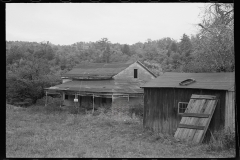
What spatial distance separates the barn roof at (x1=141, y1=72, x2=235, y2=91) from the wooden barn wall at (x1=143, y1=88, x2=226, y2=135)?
274mm

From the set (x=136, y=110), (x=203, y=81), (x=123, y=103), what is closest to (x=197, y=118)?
(x=203, y=81)

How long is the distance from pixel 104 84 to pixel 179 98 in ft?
53.0

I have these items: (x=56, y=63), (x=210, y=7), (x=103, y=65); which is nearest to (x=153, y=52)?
(x=56, y=63)

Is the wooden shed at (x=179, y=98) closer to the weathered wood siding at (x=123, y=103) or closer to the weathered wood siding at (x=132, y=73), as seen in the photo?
the weathered wood siding at (x=123, y=103)

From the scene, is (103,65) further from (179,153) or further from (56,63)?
(56,63)

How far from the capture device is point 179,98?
14.7 metres

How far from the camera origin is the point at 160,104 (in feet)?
51.5

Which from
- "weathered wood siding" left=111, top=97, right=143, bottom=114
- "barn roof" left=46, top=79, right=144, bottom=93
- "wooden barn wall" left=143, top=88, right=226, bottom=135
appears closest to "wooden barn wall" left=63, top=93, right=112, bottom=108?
"weathered wood siding" left=111, top=97, right=143, bottom=114

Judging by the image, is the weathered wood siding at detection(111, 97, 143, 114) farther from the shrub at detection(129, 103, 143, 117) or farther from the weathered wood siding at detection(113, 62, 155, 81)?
the weathered wood siding at detection(113, 62, 155, 81)

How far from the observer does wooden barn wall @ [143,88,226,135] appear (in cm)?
1443

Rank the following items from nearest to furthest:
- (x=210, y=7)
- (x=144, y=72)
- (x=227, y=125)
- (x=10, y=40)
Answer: (x=227, y=125) < (x=210, y=7) < (x=144, y=72) < (x=10, y=40)

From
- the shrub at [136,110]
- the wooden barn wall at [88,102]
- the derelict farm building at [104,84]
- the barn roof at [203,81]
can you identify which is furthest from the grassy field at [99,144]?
the wooden barn wall at [88,102]

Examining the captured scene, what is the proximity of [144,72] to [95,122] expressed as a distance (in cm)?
1485

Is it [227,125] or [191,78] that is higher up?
[191,78]
